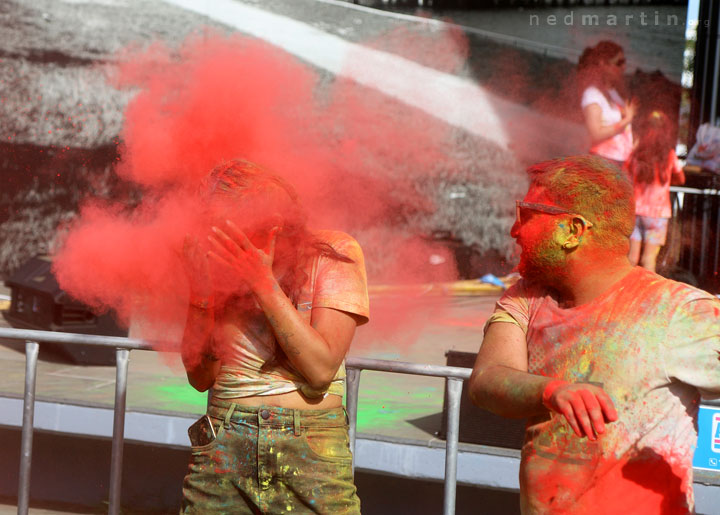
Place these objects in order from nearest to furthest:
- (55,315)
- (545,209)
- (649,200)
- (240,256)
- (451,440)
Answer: (545,209), (240,256), (451,440), (55,315), (649,200)

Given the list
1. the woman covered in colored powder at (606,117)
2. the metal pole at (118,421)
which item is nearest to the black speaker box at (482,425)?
the metal pole at (118,421)

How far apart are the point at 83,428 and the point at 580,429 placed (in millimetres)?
3164

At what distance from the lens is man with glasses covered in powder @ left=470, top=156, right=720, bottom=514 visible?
65.3 inches

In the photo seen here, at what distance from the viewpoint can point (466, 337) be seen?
5883mm

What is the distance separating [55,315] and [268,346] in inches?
159

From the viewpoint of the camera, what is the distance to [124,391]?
3027mm

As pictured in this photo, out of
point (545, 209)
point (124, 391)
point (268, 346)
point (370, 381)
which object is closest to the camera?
point (545, 209)

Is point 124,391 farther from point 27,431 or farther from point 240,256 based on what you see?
point 240,256

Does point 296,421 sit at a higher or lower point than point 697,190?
lower

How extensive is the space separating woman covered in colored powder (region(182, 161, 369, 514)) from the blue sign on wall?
5.25 ft

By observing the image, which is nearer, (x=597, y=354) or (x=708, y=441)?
(x=597, y=354)

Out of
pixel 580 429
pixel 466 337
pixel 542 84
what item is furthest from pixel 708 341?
pixel 542 84

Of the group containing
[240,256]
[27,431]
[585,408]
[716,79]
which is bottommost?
[27,431]

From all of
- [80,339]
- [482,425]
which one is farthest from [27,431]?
[482,425]
